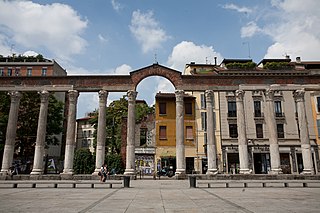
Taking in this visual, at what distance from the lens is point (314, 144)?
119ft

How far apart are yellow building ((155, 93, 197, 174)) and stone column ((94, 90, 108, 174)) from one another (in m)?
12.4

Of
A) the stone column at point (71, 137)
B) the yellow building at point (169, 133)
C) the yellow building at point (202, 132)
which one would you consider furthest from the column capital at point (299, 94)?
the stone column at point (71, 137)

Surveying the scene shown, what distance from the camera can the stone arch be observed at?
2827 centimetres

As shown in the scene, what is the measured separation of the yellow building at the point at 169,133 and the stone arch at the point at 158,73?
1080 cm

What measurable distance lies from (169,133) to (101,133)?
13689mm

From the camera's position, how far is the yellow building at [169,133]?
37781mm

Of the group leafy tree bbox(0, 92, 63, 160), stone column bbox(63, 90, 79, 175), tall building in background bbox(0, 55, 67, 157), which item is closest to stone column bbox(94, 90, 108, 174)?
stone column bbox(63, 90, 79, 175)

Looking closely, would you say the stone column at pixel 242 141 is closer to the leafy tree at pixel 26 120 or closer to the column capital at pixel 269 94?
the column capital at pixel 269 94

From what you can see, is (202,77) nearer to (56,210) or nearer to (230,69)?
(230,69)

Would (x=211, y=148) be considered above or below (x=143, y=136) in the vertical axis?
below

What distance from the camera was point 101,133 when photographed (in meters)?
26.7

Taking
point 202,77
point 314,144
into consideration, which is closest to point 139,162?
point 202,77

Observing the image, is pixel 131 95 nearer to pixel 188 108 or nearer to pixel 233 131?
pixel 188 108

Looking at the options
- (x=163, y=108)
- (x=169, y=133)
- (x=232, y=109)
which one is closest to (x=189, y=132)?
(x=169, y=133)
